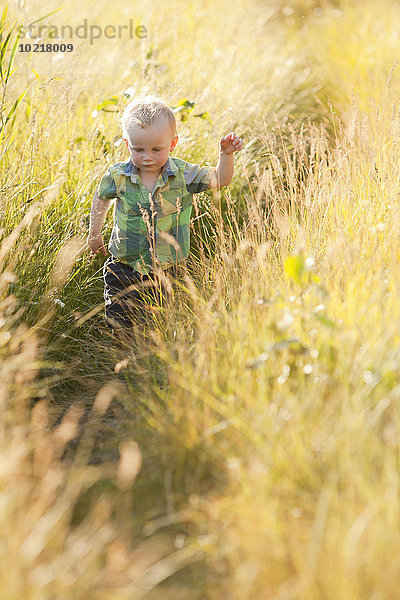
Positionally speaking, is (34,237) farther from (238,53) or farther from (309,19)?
(309,19)

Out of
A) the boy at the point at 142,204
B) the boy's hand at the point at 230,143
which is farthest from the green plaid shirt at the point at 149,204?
the boy's hand at the point at 230,143

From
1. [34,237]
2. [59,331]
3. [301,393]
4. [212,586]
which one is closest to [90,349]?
[59,331]

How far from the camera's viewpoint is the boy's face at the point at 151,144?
2.79m

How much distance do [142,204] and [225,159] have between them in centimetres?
42

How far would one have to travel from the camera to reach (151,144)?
2.81 meters

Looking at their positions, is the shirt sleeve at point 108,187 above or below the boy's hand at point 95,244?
above

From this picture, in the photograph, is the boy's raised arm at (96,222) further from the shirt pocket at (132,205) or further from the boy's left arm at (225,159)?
the boy's left arm at (225,159)

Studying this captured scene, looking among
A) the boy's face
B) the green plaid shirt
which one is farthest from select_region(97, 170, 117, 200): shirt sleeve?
the boy's face

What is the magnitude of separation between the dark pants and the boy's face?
0.49 metres

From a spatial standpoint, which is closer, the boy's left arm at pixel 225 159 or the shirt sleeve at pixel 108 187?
the boy's left arm at pixel 225 159

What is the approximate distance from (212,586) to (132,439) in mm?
616

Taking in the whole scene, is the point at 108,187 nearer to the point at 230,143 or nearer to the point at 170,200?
the point at 170,200

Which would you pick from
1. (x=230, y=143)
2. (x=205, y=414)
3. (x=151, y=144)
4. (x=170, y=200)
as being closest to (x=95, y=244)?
(x=170, y=200)

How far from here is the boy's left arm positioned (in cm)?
→ 278
